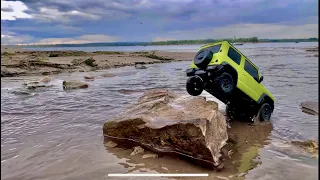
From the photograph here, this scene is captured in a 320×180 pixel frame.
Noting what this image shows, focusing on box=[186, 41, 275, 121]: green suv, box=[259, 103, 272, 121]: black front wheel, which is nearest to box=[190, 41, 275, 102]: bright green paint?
box=[186, 41, 275, 121]: green suv

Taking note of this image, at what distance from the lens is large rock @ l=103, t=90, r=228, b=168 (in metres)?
5.71

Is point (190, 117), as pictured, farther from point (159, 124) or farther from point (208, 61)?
point (208, 61)

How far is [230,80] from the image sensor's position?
823 centimetres

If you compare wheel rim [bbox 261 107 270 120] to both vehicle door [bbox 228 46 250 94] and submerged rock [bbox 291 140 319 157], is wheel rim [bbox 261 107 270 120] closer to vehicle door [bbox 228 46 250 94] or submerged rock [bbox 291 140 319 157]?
vehicle door [bbox 228 46 250 94]

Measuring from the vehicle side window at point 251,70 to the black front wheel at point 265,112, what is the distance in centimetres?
93

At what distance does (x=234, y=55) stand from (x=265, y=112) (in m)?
2.13

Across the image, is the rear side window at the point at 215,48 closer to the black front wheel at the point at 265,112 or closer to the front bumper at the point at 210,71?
the front bumper at the point at 210,71

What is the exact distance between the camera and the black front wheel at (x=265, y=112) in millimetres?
9125

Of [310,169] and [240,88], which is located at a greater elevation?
[240,88]

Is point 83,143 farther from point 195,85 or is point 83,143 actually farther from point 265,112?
point 265,112

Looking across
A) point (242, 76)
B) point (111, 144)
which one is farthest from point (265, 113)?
point (111, 144)

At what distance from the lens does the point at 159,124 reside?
20.5 ft

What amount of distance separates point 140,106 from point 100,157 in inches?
78.3

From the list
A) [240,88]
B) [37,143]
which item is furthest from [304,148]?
[37,143]
